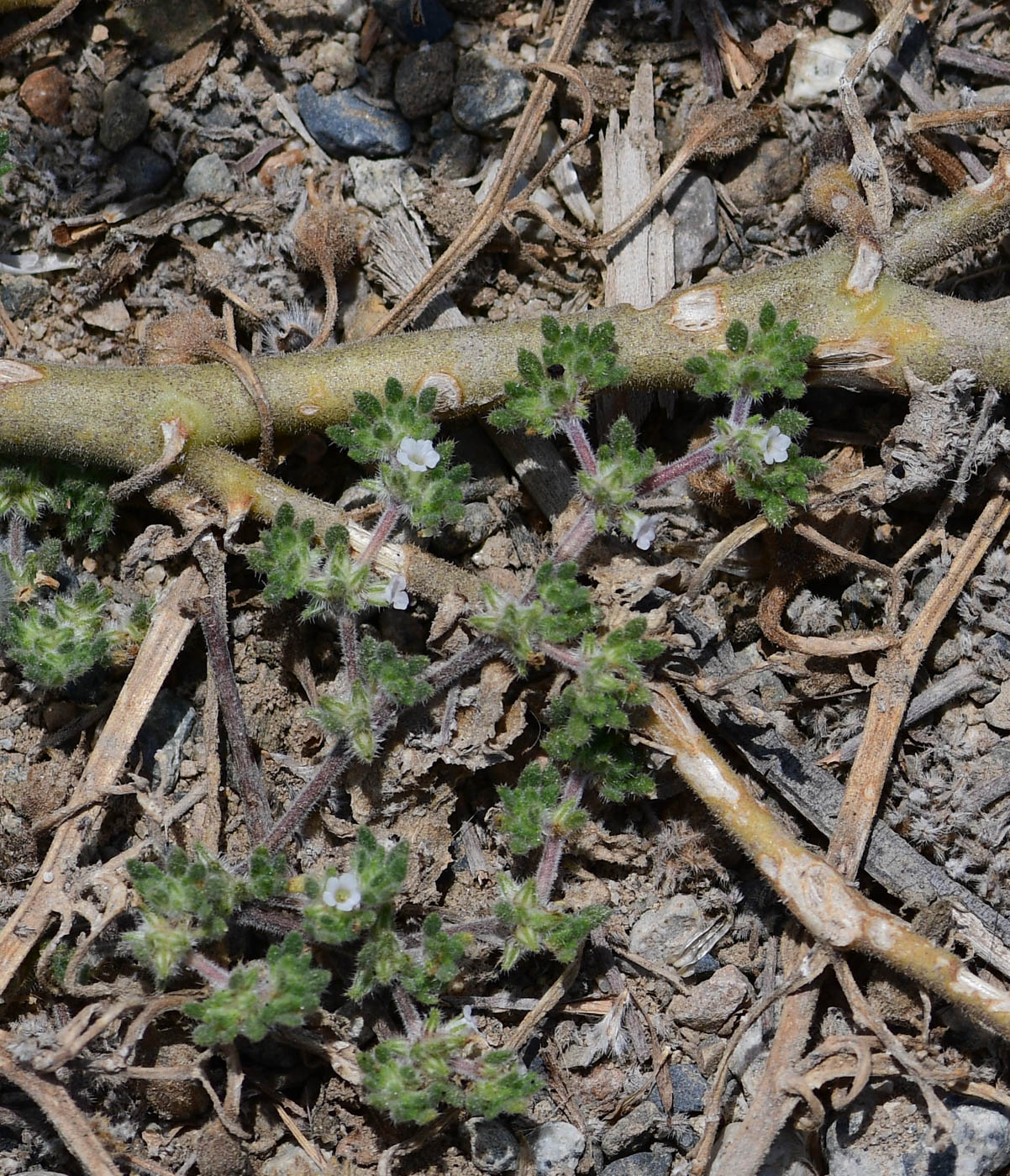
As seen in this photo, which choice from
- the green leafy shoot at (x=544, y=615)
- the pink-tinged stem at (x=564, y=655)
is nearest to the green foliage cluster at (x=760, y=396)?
the green leafy shoot at (x=544, y=615)

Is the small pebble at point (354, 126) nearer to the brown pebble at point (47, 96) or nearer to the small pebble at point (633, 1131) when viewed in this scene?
the brown pebble at point (47, 96)

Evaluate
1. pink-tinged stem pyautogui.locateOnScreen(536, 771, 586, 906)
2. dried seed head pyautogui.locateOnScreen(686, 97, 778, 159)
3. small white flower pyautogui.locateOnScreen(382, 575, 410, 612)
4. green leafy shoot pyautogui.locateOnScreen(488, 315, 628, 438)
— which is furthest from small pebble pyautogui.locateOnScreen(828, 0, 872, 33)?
pink-tinged stem pyautogui.locateOnScreen(536, 771, 586, 906)

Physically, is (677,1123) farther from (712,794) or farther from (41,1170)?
→ (41,1170)

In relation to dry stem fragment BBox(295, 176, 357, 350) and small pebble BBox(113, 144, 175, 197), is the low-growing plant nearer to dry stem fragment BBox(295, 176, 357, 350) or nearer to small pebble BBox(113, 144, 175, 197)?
dry stem fragment BBox(295, 176, 357, 350)

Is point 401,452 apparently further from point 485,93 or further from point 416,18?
point 416,18

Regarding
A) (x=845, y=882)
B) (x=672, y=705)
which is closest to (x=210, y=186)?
(x=672, y=705)

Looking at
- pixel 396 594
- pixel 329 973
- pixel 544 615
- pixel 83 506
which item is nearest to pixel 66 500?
pixel 83 506
